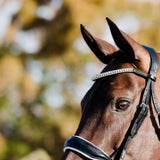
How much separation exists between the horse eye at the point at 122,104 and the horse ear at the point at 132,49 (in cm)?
39

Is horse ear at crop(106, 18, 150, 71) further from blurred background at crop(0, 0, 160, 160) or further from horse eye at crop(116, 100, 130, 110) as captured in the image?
blurred background at crop(0, 0, 160, 160)

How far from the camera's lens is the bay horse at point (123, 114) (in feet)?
8.78

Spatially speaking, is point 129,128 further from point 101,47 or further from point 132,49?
point 101,47

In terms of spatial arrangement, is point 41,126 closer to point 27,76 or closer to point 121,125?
point 27,76

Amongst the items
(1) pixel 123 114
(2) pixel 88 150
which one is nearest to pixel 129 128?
(1) pixel 123 114

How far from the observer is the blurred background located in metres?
16.1

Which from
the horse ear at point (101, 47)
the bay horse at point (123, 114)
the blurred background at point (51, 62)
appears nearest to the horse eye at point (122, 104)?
the bay horse at point (123, 114)

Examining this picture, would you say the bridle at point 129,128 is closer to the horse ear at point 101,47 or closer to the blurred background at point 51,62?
the horse ear at point 101,47

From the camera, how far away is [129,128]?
9.01 feet

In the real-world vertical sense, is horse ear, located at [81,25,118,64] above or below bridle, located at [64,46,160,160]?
above

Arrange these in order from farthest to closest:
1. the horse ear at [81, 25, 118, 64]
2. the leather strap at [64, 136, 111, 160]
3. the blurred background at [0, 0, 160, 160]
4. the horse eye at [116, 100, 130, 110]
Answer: the blurred background at [0, 0, 160, 160] → the horse ear at [81, 25, 118, 64] → the horse eye at [116, 100, 130, 110] → the leather strap at [64, 136, 111, 160]

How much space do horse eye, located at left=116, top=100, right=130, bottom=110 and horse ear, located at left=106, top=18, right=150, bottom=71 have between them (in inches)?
15.2

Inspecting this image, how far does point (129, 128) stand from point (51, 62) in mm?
15483

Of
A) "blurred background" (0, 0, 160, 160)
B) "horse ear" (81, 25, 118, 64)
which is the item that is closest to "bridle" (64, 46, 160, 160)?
"horse ear" (81, 25, 118, 64)
